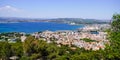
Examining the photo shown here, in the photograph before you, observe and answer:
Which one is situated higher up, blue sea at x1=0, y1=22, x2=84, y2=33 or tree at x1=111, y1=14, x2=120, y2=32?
tree at x1=111, y1=14, x2=120, y2=32

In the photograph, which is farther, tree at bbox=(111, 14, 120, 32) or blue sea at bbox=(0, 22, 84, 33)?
blue sea at bbox=(0, 22, 84, 33)

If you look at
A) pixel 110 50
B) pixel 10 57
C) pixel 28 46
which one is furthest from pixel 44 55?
pixel 110 50

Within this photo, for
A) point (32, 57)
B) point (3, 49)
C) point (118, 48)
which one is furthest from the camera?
point (3, 49)

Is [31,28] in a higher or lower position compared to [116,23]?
lower

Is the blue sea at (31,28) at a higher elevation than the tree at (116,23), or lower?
lower

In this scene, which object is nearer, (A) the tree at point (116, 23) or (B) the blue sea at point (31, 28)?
(A) the tree at point (116, 23)

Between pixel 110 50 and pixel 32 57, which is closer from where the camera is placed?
pixel 110 50

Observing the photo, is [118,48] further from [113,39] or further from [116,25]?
[116,25]

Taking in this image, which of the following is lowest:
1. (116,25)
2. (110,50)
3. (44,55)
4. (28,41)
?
(44,55)

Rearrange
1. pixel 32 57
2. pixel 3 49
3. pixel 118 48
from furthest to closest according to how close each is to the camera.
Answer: pixel 3 49
pixel 32 57
pixel 118 48

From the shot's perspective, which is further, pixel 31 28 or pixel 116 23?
pixel 31 28

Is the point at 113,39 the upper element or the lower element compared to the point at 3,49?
upper
